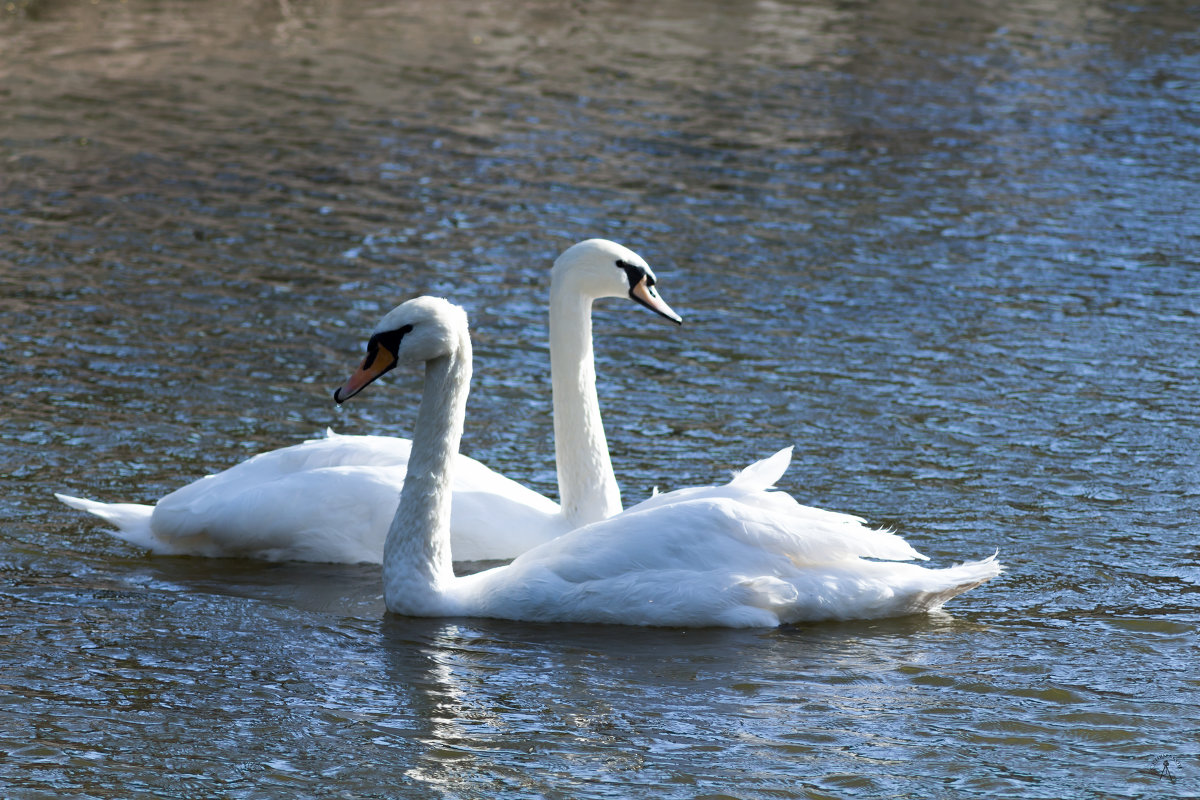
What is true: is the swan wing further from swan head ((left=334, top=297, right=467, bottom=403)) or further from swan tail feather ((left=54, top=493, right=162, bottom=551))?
swan head ((left=334, top=297, right=467, bottom=403))

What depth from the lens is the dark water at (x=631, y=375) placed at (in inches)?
244

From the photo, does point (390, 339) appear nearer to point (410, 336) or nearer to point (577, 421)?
point (410, 336)

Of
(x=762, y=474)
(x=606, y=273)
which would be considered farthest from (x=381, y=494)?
(x=762, y=474)

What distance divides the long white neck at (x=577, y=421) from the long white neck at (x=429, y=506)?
0.78 metres

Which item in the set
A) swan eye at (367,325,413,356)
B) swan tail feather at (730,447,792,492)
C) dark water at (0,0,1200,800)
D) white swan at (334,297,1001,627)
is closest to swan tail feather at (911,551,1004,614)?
white swan at (334,297,1001,627)

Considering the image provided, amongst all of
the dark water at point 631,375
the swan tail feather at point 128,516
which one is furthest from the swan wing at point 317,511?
the dark water at point 631,375

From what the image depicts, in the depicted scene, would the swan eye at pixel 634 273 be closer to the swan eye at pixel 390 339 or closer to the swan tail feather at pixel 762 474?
the swan tail feather at pixel 762 474

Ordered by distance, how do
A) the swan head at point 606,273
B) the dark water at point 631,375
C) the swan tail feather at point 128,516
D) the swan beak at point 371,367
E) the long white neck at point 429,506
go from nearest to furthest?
the dark water at point 631,375
the swan beak at point 371,367
the long white neck at point 429,506
the swan tail feather at point 128,516
the swan head at point 606,273

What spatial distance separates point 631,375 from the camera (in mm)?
11000

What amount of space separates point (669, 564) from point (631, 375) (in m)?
3.81

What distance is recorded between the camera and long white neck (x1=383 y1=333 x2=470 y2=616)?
24.5ft

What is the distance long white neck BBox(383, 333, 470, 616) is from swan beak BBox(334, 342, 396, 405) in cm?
19

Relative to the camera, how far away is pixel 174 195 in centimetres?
1548

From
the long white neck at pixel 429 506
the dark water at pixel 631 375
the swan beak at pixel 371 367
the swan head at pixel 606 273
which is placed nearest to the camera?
the dark water at pixel 631 375
